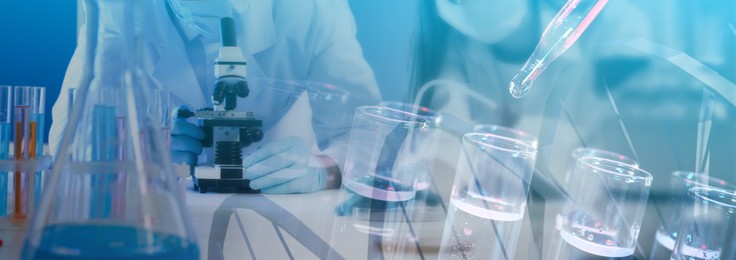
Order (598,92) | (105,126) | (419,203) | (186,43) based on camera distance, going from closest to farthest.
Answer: (105,126)
(186,43)
(419,203)
(598,92)

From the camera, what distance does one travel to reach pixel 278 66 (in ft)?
5.41

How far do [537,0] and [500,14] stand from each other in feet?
0.44

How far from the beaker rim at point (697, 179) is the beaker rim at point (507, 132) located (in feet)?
1.83

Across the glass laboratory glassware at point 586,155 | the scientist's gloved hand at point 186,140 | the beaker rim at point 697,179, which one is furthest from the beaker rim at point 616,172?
the scientist's gloved hand at point 186,140

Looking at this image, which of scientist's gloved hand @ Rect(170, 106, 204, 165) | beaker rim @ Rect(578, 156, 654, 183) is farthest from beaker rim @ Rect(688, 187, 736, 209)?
scientist's gloved hand @ Rect(170, 106, 204, 165)

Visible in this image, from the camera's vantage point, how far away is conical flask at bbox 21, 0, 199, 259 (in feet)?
1.41

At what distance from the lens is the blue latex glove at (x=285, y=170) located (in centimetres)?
159

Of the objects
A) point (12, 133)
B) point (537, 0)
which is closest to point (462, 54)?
point (537, 0)

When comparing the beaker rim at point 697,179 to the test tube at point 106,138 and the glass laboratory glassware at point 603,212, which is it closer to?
the glass laboratory glassware at point 603,212

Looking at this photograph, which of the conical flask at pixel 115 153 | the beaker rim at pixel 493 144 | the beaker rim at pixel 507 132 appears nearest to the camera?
the conical flask at pixel 115 153

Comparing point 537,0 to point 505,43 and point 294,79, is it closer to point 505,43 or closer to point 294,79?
point 505,43

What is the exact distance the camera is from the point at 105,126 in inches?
17.9

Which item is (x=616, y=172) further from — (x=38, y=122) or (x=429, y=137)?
(x=38, y=122)

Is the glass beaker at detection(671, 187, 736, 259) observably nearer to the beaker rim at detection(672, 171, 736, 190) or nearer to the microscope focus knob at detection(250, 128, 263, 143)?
the beaker rim at detection(672, 171, 736, 190)
